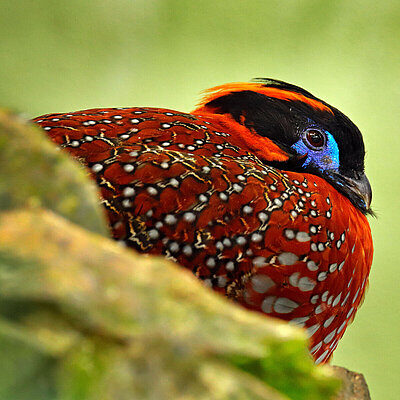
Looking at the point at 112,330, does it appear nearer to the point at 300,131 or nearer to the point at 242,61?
the point at 300,131

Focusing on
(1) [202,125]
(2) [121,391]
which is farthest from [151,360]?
(1) [202,125]

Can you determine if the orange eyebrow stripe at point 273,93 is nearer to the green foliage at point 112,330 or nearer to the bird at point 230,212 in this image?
the bird at point 230,212

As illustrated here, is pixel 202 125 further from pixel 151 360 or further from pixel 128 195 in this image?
pixel 151 360

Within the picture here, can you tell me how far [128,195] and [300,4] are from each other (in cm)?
189

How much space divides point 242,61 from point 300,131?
52.8 inches

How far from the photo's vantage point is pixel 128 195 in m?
0.98

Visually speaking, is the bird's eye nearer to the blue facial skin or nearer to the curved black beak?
the blue facial skin

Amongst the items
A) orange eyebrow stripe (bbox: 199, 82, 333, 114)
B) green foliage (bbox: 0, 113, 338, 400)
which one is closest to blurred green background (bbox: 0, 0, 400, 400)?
orange eyebrow stripe (bbox: 199, 82, 333, 114)

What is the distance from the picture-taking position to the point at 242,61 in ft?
8.71

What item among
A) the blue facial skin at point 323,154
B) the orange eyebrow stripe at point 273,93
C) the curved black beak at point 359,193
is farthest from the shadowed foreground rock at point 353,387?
the orange eyebrow stripe at point 273,93

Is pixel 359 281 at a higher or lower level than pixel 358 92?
lower

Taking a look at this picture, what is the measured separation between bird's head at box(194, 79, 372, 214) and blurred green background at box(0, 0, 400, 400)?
1135 mm

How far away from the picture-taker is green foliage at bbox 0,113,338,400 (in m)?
0.31

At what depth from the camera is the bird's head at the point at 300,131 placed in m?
1.40
